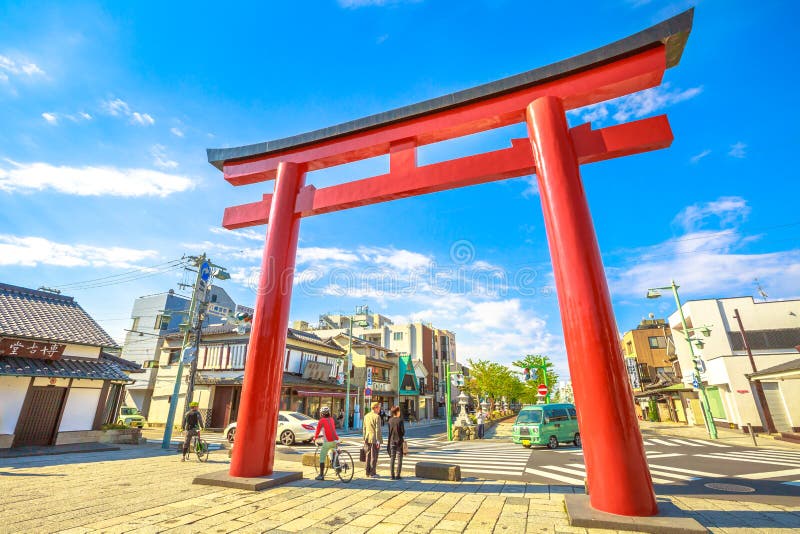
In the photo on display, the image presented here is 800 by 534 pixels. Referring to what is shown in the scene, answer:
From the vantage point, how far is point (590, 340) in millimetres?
4680

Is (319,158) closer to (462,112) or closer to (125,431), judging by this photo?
(462,112)

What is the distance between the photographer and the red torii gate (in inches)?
177

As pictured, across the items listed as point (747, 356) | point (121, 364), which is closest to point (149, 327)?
point (121, 364)

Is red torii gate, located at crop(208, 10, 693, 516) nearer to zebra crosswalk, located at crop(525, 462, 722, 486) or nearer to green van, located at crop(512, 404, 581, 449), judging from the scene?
zebra crosswalk, located at crop(525, 462, 722, 486)

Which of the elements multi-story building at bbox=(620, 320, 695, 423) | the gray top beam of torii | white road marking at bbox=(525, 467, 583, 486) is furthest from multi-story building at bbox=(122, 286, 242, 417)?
multi-story building at bbox=(620, 320, 695, 423)

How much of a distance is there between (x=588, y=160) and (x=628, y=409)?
3837mm

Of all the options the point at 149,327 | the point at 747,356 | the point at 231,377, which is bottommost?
the point at 231,377

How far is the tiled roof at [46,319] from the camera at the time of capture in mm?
13742

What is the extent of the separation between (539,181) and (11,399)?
19.0 m

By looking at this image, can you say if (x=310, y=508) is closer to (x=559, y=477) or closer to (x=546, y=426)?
(x=559, y=477)

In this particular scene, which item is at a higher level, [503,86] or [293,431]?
[503,86]

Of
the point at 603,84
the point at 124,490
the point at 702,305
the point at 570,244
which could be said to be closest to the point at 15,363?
the point at 124,490

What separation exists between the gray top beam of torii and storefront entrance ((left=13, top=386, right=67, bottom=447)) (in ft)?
42.7

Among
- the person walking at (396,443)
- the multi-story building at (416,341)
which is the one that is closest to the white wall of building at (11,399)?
the person walking at (396,443)
